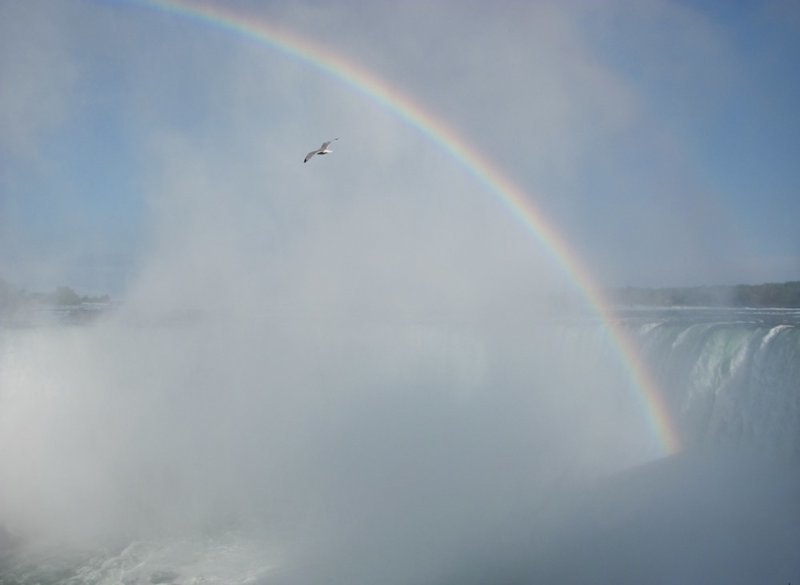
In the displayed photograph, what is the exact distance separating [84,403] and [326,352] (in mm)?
7121

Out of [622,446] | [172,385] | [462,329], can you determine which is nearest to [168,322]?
[172,385]

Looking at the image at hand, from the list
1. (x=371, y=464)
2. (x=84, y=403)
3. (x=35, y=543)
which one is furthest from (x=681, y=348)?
(x=84, y=403)

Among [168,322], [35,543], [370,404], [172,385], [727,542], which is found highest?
[168,322]

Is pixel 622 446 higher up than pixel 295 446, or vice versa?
pixel 295 446

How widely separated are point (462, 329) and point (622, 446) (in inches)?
296

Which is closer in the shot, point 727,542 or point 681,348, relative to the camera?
point 727,542

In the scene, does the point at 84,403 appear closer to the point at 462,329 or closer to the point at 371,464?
the point at 371,464

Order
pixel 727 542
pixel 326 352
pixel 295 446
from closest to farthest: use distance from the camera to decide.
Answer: pixel 727 542 → pixel 295 446 → pixel 326 352

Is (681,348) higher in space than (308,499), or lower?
higher

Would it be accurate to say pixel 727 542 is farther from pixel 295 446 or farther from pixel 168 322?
pixel 168 322

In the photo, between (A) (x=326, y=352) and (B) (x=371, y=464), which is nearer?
(B) (x=371, y=464)

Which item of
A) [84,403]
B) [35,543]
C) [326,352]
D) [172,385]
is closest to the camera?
[35,543]

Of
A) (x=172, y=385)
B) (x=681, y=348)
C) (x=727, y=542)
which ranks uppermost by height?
(x=172, y=385)

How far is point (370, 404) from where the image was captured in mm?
17188
